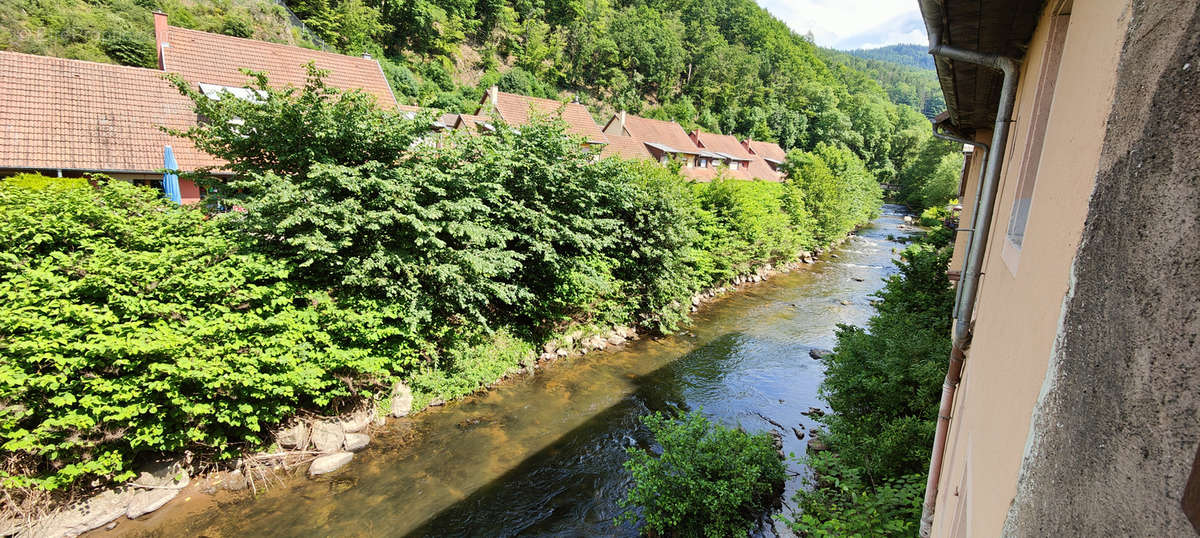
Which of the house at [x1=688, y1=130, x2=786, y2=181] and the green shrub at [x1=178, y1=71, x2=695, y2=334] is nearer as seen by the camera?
the green shrub at [x1=178, y1=71, x2=695, y2=334]

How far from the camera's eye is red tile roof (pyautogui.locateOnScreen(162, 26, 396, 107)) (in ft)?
55.4

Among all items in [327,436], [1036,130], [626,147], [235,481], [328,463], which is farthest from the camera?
[626,147]

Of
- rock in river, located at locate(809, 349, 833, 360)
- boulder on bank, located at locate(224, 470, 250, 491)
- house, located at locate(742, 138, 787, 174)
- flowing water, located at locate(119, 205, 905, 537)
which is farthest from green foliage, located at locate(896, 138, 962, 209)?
boulder on bank, located at locate(224, 470, 250, 491)

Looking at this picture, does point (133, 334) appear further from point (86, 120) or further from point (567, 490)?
point (86, 120)

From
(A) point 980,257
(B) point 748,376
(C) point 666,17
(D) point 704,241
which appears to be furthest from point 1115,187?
(C) point 666,17

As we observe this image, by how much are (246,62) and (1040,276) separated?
22.3 meters

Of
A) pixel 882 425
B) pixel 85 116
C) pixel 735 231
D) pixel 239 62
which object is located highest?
pixel 239 62

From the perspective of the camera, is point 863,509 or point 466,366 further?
point 466,366

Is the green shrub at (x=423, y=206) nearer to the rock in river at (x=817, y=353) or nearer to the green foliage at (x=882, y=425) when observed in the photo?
the rock in river at (x=817, y=353)

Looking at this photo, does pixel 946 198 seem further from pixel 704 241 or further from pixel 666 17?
pixel 666 17

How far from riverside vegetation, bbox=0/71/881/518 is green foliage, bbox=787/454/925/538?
7.15 meters

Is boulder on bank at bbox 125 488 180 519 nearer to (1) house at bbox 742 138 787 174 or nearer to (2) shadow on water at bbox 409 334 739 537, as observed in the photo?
(2) shadow on water at bbox 409 334 739 537

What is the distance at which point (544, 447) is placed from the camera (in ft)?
32.8

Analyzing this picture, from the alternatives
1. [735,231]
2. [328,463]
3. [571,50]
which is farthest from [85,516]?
[571,50]
